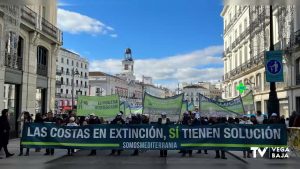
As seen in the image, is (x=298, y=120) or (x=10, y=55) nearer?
(x=298, y=120)

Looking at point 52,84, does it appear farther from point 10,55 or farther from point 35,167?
point 35,167

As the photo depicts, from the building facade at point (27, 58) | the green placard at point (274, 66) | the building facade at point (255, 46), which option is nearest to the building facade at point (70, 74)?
the building facade at point (255, 46)

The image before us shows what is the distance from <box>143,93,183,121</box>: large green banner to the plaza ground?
165 inches

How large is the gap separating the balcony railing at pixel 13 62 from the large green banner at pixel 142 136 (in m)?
8.48

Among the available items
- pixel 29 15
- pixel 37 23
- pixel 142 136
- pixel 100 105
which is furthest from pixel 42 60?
pixel 142 136

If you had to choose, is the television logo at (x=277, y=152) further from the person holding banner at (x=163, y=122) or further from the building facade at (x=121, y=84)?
the building facade at (x=121, y=84)

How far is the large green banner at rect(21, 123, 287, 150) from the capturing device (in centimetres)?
1573

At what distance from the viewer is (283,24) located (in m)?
34.8

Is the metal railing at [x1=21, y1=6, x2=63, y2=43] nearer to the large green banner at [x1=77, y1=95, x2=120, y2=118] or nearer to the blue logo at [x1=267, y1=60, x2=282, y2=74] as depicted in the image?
the large green banner at [x1=77, y1=95, x2=120, y2=118]

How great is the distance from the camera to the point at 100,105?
22797mm

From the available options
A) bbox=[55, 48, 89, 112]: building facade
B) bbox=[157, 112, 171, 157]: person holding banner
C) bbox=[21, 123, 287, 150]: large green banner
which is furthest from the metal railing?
bbox=[55, 48, 89, 112]: building facade

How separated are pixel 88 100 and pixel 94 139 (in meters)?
6.94

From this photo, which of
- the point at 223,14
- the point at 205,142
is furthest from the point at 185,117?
the point at 223,14

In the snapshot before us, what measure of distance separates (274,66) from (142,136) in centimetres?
584
